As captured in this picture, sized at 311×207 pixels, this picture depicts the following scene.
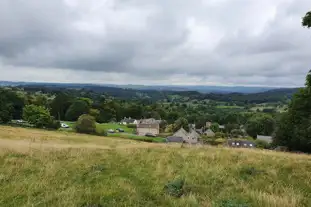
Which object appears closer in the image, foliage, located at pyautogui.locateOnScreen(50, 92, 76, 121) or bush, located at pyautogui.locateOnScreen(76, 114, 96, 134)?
bush, located at pyautogui.locateOnScreen(76, 114, 96, 134)

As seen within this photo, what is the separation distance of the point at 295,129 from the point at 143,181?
33.6 metres

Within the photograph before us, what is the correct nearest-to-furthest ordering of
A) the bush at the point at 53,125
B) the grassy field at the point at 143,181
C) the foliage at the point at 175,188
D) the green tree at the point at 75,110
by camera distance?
the grassy field at the point at 143,181 < the foliage at the point at 175,188 < the bush at the point at 53,125 < the green tree at the point at 75,110

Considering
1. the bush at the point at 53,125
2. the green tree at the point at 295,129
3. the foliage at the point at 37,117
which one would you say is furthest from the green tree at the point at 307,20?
the bush at the point at 53,125

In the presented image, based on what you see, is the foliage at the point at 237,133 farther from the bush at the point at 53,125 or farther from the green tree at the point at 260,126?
the bush at the point at 53,125

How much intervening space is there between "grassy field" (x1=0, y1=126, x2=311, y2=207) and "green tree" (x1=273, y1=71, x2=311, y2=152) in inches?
896

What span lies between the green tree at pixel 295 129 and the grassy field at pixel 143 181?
22.8 m

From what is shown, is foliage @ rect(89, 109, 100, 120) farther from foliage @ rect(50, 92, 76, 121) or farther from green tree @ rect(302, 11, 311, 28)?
green tree @ rect(302, 11, 311, 28)

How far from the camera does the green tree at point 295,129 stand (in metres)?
31.8

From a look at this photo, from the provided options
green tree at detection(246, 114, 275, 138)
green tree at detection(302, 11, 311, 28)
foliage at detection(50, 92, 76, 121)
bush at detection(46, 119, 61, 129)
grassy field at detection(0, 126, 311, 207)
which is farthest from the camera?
green tree at detection(246, 114, 275, 138)

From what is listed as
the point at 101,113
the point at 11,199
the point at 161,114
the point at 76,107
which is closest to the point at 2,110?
the point at 76,107

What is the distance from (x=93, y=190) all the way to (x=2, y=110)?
190ft

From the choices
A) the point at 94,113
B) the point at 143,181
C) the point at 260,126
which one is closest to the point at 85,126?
the point at 94,113

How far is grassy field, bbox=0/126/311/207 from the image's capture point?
636 cm

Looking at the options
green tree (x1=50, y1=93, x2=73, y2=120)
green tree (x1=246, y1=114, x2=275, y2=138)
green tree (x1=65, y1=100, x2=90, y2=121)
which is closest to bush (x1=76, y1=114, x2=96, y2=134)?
green tree (x1=65, y1=100, x2=90, y2=121)
